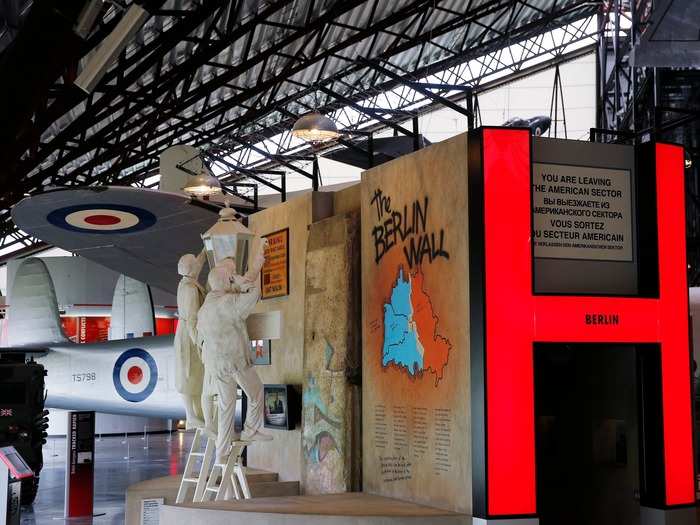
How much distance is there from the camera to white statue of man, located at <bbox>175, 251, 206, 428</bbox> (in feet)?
23.4

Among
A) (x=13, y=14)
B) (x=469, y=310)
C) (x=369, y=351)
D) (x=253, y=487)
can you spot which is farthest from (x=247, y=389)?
(x=13, y=14)

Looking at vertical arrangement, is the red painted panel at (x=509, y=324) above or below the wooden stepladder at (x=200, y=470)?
above

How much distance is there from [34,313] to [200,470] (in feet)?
34.2

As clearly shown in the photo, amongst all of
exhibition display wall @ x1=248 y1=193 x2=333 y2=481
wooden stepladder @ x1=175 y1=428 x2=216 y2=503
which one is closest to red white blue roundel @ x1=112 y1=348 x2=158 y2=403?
exhibition display wall @ x1=248 y1=193 x2=333 y2=481

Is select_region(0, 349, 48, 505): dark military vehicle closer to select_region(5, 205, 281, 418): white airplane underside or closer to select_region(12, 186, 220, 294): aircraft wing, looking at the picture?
select_region(12, 186, 220, 294): aircraft wing

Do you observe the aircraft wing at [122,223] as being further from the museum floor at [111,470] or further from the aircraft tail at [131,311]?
the aircraft tail at [131,311]

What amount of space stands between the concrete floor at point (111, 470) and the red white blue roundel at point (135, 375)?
4.06ft

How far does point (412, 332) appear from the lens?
6.22 metres

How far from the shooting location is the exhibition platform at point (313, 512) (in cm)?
545

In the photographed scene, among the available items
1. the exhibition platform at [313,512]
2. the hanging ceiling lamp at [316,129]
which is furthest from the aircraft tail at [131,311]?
the exhibition platform at [313,512]

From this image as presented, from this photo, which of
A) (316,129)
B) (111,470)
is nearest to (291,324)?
(316,129)

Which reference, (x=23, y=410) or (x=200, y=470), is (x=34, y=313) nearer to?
(x=23, y=410)

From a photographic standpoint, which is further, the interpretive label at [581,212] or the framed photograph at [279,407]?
the framed photograph at [279,407]

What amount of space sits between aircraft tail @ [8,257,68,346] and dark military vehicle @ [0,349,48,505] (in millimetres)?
4410
